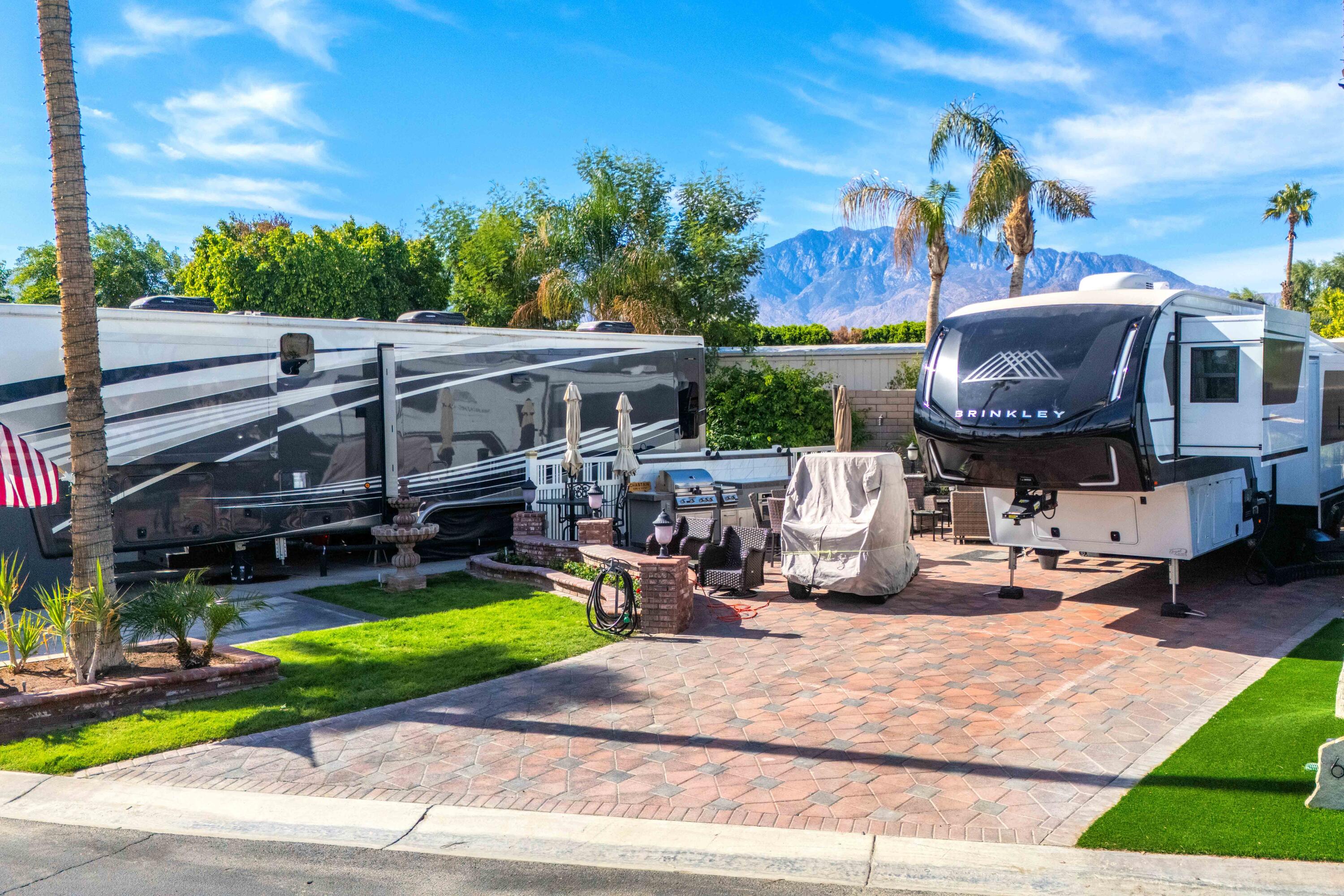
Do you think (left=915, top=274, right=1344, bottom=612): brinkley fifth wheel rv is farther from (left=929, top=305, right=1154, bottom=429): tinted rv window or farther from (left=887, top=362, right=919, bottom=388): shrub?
(left=887, top=362, right=919, bottom=388): shrub

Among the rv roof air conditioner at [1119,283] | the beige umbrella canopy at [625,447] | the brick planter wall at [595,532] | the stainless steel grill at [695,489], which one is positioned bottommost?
the brick planter wall at [595,532]

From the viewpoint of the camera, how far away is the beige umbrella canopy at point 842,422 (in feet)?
49.7

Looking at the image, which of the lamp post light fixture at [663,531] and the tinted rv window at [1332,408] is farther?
the tinted rv window at [1332,408]

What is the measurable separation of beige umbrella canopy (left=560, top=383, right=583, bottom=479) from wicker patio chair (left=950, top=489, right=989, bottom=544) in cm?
572

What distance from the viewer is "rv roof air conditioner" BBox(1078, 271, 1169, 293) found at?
11117 millimetres

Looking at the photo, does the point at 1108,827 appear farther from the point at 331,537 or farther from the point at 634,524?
the point at 331,537

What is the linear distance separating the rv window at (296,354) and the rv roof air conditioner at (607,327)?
5365 millimetres

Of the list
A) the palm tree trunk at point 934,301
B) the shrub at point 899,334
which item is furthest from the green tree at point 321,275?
the palm tree trunk at point 934,301

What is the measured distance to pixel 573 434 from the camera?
14852 millimetres

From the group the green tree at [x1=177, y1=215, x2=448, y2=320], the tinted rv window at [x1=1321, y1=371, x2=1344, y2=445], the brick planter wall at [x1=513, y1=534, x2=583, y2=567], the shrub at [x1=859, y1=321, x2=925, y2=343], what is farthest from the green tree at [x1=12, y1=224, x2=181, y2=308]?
the tinted rv window at [x1=1321, y1=371, x2=1344, y2=445]

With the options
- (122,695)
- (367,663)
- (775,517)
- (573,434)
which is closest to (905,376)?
(775,517)

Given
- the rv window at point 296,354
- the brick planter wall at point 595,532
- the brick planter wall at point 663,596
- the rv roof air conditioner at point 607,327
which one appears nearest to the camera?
the brick planter wall at point 663,596

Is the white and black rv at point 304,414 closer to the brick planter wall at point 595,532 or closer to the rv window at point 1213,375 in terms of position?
the brick planter wall at point 595,532

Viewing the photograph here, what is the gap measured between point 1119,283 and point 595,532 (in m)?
6.80
